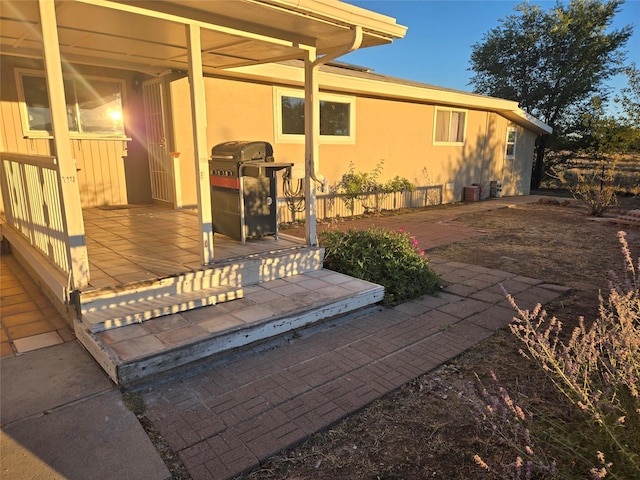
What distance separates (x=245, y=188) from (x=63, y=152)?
1825mm

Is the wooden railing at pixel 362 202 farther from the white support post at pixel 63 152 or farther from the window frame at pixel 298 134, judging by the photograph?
the white support post at pixel 63 152

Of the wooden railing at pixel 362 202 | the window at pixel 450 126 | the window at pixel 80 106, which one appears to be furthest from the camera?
the window at pixel 450 126

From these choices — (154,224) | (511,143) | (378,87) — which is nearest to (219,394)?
(154,224)

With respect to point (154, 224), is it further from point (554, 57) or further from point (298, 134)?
point (554, 57)

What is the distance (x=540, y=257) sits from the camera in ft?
19.6

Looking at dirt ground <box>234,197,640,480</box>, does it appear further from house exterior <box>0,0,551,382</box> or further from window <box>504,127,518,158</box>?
window <box>504,127,518,158</box>

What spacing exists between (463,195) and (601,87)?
36.4 feet

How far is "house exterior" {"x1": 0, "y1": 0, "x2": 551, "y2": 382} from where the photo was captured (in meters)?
3.12

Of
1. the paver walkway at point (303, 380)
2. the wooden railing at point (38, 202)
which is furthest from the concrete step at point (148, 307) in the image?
the paver walkway at point (303, 380)

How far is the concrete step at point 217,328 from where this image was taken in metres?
2.61

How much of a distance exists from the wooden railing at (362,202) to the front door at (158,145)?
217 centimetres

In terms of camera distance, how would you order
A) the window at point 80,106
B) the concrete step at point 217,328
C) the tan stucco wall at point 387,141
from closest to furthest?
the concrete step at point 217,328, the window at point 80,106, the tan stucco wall at point 387,141


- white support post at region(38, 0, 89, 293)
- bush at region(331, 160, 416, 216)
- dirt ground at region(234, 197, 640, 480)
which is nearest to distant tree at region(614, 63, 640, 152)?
bush at region(331, 160, 416, 216)

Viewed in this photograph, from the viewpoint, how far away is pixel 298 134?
8234 millimetres
